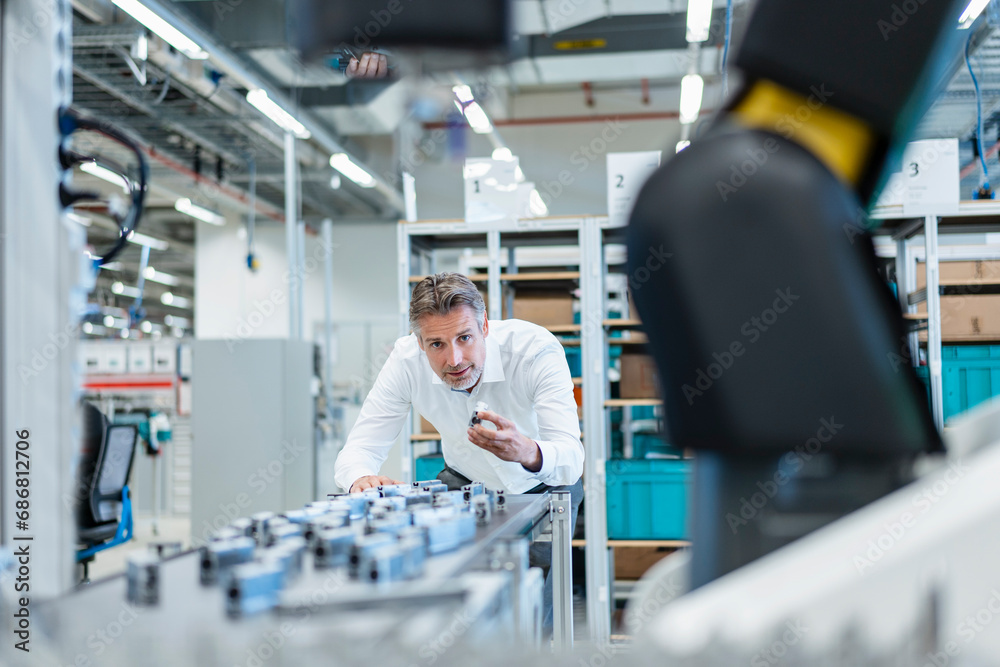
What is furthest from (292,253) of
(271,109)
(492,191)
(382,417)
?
(382,417)

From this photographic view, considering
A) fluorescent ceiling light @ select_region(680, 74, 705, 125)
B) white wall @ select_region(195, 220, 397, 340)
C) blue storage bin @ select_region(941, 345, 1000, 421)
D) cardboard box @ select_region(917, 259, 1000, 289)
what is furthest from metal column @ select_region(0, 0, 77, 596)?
white wall @ select_region(195, 220, 397, 340)

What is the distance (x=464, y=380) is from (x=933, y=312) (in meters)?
2.40

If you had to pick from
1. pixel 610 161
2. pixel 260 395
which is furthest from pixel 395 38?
pixel 260 395

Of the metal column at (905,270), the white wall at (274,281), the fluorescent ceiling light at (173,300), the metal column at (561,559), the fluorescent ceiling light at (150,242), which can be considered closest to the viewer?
the metal column at (561,559)

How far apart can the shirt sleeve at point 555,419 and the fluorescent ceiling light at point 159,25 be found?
3248 millimetres

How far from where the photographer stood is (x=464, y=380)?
7.92 ft

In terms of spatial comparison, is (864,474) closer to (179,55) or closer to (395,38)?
(395,38)

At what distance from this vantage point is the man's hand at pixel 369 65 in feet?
2.56

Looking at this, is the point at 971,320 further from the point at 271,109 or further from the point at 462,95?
the point at 271,109

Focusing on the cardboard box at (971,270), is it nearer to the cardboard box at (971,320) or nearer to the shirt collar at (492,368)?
the cardboard box at (971,320)

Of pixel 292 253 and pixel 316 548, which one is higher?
pixel 292 253

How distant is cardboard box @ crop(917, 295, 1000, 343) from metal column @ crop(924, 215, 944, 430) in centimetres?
19

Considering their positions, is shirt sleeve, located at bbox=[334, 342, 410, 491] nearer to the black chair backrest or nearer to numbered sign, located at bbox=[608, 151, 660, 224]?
numbered sign, located at bbox=[608, 151, 660, 224]

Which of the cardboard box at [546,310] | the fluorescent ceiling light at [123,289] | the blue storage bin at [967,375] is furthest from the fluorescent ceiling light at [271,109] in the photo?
the fluorescent ceiling light at [123,289]
